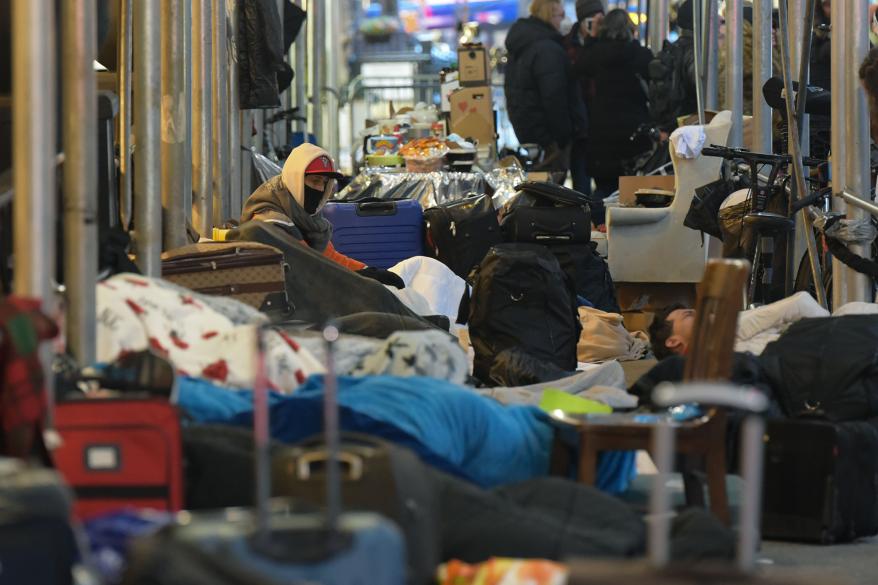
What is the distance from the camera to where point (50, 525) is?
3004 millimetres

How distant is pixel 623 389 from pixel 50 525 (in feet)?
12.1

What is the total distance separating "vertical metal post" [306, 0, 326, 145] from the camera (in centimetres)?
1927

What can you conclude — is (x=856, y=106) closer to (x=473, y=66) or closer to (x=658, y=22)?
(x=473, y=66)

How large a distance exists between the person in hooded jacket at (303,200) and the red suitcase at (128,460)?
4650 millimetres

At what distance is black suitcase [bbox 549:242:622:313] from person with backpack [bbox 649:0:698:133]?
188 inches

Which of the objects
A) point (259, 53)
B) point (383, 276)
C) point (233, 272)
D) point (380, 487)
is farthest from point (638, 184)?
point (380, 487)

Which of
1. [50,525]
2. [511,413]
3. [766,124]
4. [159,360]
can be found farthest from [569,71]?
[50,525]

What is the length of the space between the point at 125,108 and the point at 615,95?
7.07 metres

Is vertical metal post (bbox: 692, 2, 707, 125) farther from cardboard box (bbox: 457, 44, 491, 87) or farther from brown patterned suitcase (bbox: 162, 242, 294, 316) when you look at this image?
brown patterned suitcase (bbox: 162, 242, 294, 316)

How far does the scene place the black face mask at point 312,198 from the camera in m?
8.59

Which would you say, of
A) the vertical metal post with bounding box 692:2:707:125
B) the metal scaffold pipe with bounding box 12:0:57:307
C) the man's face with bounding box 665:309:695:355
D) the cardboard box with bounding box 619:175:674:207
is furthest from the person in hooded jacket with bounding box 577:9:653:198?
the metal scaffold pipe with bounding box 12:0:57:307

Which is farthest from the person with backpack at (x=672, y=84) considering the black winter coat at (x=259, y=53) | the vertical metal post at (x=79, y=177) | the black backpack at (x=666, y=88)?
the vertical metal post at (x=79, y=177)

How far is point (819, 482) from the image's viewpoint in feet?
17.4

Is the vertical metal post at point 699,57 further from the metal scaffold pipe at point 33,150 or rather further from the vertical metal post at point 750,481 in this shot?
the vertical metal post at point 750,481
